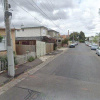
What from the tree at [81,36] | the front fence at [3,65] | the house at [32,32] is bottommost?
the front fence at [3,65]

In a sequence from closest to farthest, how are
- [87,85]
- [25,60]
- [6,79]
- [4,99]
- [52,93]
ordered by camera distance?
[4,99] < [52,93] < [87,85] < [6,79] < [25,60]

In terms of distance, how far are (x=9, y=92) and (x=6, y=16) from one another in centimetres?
425

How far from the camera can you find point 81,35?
110 metres

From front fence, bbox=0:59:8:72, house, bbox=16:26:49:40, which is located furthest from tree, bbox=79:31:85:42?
front fence, bbox=0:59:8:72

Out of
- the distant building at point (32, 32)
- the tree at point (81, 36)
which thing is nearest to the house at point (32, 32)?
A: the distant building at point (32, 32)

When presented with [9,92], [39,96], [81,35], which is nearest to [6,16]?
[9,92]

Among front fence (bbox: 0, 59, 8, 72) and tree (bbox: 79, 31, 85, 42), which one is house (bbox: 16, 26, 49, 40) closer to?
front fence (bbox: 0, 59, 8, 72)

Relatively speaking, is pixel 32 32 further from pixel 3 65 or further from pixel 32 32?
pixel 3 65

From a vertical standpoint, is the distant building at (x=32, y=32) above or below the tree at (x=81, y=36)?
below

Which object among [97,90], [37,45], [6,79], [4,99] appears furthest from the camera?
[37,45]

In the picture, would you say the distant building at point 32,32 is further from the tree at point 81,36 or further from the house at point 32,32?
the tree at point 81,36

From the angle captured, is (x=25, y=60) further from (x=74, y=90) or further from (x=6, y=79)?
(x=74, y=90)

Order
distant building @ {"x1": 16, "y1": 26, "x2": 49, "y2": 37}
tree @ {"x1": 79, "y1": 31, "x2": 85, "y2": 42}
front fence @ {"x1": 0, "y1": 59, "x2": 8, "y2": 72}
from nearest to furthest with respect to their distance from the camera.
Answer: front fence @ {"x1": 0, "y1": 59, "x2": 8, "y2": 72} < distant building @ {"x1": 16, "y1": 26, "x2": 49, "y2": 37} < tree @ {"x1": 79, "y1": 31, "x2": 85, "y2": 42}

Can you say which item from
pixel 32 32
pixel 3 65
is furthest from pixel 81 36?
pixel 3 65
